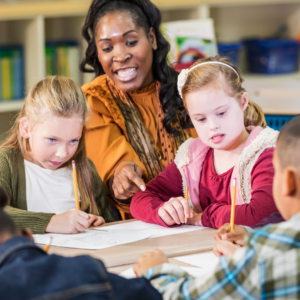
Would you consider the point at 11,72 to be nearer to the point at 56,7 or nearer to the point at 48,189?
the point at 56,7

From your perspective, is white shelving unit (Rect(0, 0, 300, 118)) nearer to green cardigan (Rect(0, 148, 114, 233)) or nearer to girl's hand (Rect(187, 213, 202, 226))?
girl's hand (Rect(187, 213, 202, 226))

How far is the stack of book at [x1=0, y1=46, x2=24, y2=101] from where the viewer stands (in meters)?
2.72

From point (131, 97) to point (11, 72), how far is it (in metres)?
1.23

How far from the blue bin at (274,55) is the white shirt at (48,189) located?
7.38 feet

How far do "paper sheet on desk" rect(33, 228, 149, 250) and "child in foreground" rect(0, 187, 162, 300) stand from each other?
46 cm

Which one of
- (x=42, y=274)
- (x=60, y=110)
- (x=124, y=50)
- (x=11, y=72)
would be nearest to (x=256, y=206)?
(x=60, y=110)

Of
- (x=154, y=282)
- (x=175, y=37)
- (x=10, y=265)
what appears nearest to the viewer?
(x=10, y=265)

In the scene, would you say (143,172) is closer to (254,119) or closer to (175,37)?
(254,119)

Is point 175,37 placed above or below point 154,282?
above

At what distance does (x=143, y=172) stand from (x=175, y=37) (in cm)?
128

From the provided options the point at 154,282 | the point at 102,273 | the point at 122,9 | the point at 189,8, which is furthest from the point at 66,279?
the point at 189,8

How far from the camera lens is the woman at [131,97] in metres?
1.69

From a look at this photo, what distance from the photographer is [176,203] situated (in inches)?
48.6

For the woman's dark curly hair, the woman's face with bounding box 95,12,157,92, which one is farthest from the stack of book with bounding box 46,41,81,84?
the woman's face with bounding box 95,12,157,92
